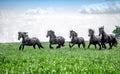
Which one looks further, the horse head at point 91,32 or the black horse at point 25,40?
the horse head at point 91,32

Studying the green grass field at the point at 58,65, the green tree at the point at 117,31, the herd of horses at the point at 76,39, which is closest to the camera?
the green grass field at the point at 58,65

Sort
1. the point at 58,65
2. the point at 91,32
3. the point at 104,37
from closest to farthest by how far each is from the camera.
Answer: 1. the point at 58,65
2. the point at 104,37
3. the point at 91,32

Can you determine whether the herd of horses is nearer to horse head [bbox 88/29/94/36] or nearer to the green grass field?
horse head [bbox 88/29/94/36]

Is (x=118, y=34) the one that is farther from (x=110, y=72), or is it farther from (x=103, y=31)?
(x=110, y=72)

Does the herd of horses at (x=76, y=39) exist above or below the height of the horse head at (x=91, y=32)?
below

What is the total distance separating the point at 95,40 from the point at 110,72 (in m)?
24.9

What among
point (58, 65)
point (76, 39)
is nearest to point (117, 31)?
point (76, 39)

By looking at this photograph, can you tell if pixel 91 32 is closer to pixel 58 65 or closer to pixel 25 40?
pixel 25 40

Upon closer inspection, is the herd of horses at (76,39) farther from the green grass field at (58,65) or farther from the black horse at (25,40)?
the green grass field at (58,65)

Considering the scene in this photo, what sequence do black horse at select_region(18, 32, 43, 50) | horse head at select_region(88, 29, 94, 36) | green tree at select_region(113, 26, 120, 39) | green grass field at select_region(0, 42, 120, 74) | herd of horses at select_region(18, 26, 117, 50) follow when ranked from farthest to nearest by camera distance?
green tree at select_region(113, 26, 120, 39) → horse head at select_region(88, 29, 94, 36) → herd of horses at select_region(18, 26, 117, 50) → black horse at select_region(18, 32, 43, 50) → green grass field at select_region(0, 42, 120, 74)

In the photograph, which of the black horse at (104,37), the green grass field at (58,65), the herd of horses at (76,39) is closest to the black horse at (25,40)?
the herd of horses at (76,39)

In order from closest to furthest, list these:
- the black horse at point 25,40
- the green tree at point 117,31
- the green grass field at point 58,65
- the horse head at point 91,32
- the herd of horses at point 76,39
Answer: the green grass field at point 58,65 < the black horse at point 25,40 < the herd of horses at point 76,39 < the horse head at point 91,32 < the green tree at point 117,31

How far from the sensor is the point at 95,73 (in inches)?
395

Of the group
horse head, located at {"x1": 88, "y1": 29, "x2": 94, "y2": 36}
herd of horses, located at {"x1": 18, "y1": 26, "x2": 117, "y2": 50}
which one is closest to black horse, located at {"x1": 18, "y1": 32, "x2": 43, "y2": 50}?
herd of horses, located at {"x1": 18, "y1": 26, "x2": 117, "y2": 50}
